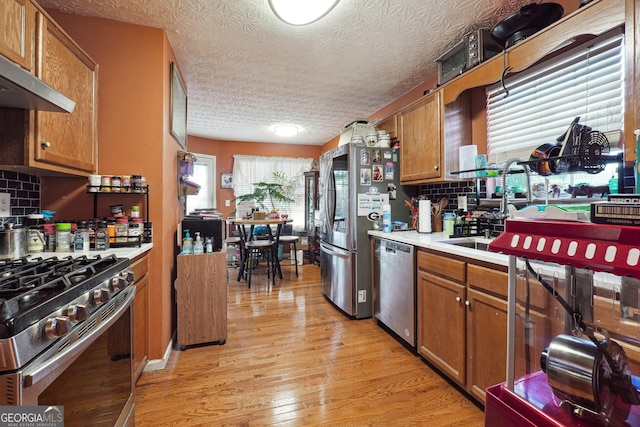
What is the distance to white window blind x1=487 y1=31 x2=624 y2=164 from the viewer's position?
1.47 metres

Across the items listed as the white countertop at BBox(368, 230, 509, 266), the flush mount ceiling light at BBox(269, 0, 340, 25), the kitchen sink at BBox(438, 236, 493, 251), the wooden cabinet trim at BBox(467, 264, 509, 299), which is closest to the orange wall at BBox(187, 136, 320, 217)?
the white countertop at BBox(368, 230, 509, 266)

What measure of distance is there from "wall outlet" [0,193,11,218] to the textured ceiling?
121 cm

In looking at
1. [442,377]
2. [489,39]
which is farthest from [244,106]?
[442,377]

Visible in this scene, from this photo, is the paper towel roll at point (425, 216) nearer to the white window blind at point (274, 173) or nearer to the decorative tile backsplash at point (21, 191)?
the decorative tile backsplash at point (21, 191)

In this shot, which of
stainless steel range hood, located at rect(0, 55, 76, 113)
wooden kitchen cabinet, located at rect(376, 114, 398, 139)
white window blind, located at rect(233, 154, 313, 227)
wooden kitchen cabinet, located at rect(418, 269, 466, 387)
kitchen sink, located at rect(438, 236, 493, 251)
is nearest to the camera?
stainless steel range hood, located at rect(0, 55, 76, 113)

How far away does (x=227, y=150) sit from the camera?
18.4 ft

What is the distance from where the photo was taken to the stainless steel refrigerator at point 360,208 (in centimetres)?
285

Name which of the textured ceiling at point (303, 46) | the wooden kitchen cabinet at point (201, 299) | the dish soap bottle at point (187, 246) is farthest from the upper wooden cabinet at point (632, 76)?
the dish soap bottle at point (187, 246)

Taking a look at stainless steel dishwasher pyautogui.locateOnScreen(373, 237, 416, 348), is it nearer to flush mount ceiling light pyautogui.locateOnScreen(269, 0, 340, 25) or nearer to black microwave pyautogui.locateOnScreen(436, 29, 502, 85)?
black microwave pyautogui.locateOnScreen(436, 29, 502, 85)

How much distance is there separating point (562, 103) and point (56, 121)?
285cm

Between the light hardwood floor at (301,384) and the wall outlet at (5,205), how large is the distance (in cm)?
125

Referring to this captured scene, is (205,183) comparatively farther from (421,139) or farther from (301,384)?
(301,384)

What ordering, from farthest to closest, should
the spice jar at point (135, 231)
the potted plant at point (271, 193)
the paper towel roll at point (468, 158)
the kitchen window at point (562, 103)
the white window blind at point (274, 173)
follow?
the white window blind at point (274, 173), the potted plant at point (271, 193), the paper towel roll at point (468, 158), the spice jar at point (135, 231), the kitchen window at point (562, 103)

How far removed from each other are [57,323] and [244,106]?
11.0ft
